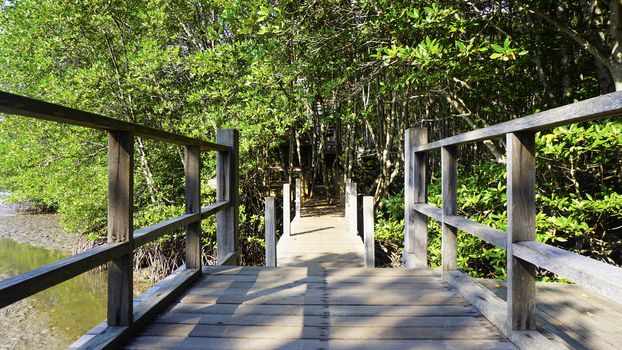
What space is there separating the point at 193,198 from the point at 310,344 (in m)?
1.41

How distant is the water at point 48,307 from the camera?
863cm

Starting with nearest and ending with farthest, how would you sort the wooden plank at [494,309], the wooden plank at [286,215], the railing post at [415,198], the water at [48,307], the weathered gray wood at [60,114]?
the weathered gray wood at [60,114]
the wooden plank at [494,309]
the railing post at [415,198]
the wooden plank at [286,215]
the water at [48,307]

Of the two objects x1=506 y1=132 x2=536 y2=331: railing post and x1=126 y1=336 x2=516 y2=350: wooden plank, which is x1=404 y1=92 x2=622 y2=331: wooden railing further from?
x1=126 y1=336 x2=516 y2=350: wooden plank

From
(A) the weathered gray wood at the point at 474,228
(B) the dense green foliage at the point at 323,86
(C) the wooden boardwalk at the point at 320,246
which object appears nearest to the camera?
(A) the weathered gray wood at the point at 474,228

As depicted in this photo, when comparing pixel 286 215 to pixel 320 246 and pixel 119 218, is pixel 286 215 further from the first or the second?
pixel 119 218

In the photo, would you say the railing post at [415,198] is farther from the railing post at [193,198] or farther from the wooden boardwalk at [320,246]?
the wooden boardwalk at [320,246]

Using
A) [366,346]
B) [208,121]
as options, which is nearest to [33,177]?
[208,121]

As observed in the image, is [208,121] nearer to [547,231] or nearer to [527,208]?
[547,231]

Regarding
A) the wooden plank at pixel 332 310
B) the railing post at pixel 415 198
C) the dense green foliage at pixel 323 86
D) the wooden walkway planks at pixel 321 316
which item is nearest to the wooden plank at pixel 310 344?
the wooden walkway planks at pixel 321 316

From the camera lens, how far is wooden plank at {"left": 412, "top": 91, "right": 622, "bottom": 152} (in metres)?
1.12

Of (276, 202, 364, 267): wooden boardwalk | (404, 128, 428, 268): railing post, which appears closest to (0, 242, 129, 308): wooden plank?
(404, 128, 428, 268): railing post

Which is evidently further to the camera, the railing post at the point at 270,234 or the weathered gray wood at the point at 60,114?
the railing post at the point at 270,234

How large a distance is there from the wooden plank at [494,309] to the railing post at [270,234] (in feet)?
10.5

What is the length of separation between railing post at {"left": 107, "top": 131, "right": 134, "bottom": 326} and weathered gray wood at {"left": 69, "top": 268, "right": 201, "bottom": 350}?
52 millimetres
